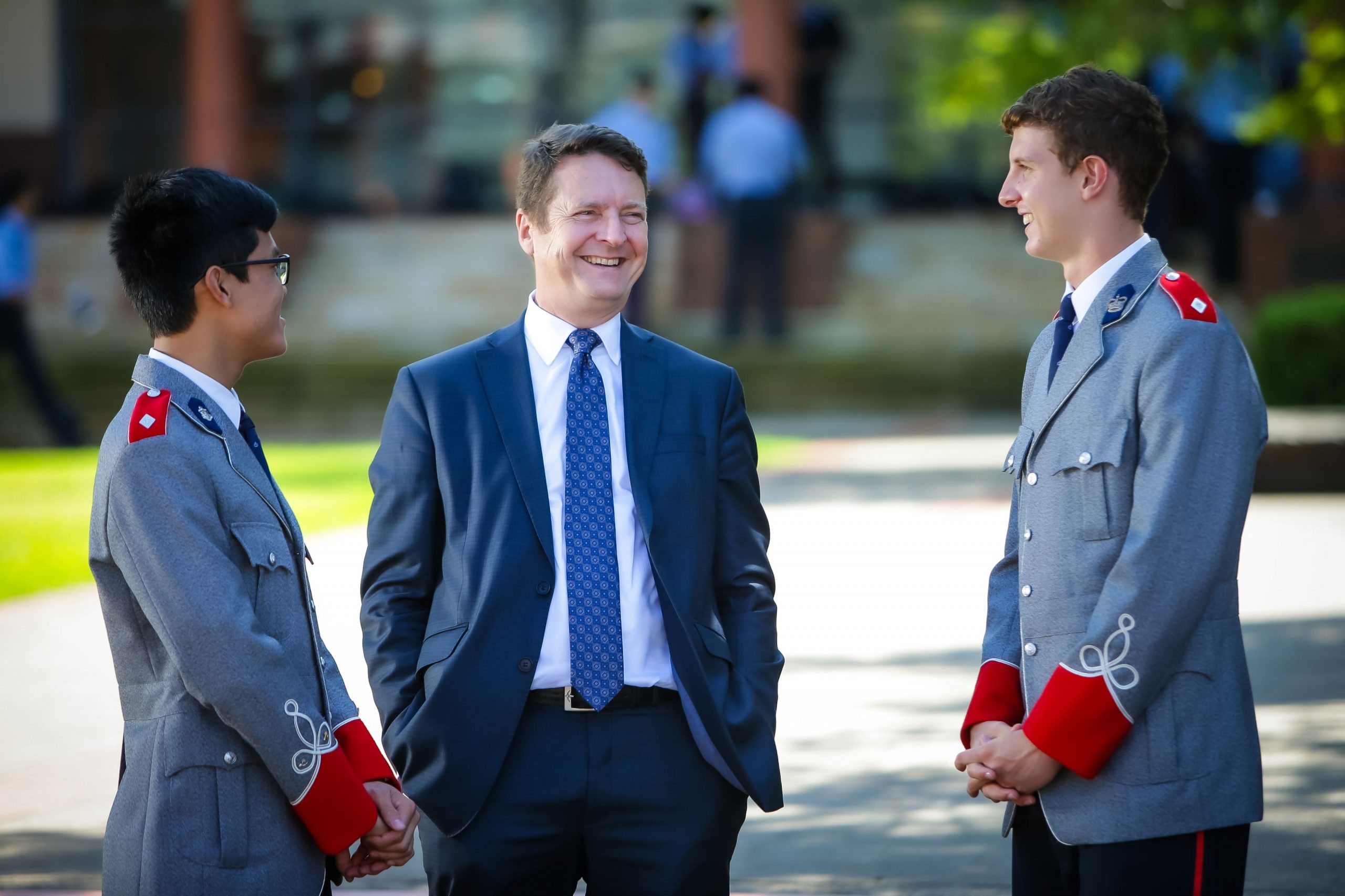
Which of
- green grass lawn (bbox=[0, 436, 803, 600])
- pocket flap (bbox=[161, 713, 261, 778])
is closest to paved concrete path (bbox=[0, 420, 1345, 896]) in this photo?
green grass lawn (bbox=[0, 436, 803, 600])

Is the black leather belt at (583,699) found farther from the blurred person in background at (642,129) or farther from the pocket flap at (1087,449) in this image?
the blurred person in background at (642,129)

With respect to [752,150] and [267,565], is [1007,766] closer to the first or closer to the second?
[267,565]

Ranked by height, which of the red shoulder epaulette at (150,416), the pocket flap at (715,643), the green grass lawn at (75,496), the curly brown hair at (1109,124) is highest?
the curly brown hair at (1109,124)

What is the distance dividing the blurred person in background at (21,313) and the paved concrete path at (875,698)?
669cm

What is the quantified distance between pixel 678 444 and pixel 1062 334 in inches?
30.7

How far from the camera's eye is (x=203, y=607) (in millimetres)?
2691

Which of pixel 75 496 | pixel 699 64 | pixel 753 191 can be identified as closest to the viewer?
pixel 75 496

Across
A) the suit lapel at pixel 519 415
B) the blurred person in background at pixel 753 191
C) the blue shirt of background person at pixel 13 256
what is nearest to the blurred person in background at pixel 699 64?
the blurred person in background at pixel 753 191

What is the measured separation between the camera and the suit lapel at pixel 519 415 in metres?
3.09

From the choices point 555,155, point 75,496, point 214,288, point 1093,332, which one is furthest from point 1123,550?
point 75,496

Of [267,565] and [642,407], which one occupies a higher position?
[642,407]

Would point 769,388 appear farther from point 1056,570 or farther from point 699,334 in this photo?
point 1056,570

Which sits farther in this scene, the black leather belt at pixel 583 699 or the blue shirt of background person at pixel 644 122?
the blue shirt of background person at pixel 644 122

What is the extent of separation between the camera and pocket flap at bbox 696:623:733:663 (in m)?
3.09
